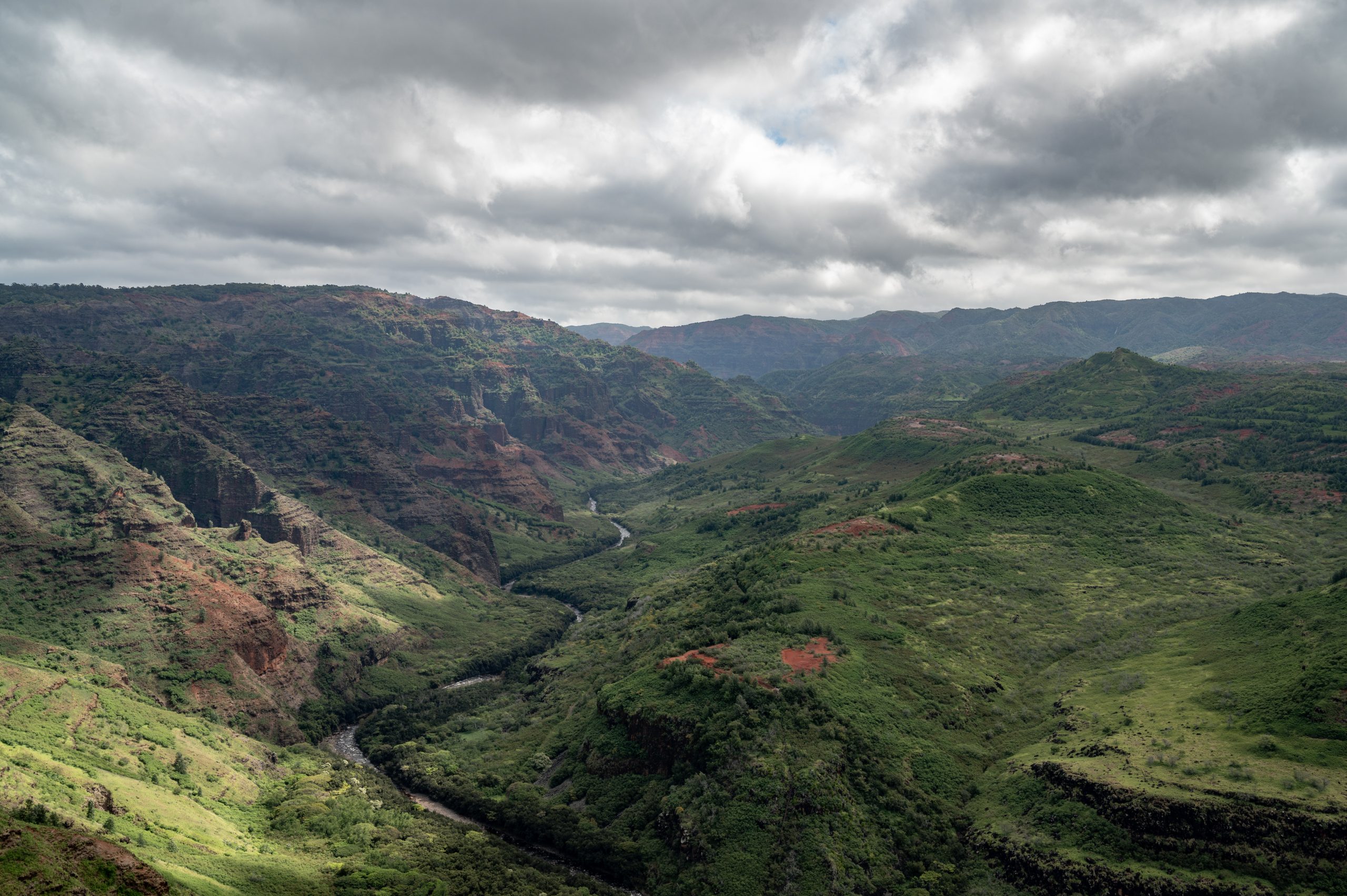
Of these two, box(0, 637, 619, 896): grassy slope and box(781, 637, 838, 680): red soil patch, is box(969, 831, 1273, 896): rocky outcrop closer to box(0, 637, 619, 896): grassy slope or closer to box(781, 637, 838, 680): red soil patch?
box(781, 637, 838, 680): red soil patch

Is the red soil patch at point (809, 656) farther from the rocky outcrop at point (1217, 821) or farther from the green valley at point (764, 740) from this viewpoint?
the rocky outcrop at point (1217, 821)

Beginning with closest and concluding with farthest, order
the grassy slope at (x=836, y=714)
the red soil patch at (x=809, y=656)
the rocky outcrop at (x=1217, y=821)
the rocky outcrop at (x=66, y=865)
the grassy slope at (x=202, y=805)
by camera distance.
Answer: the rocky outcrop at (x=66, y=865) → the rocky outcrop at (x=1217, y=821) → the grassy slope at (x=202, y=805) → the grassy slope at (x=836, y=714) → the red soil patch at (x=809, y=656)

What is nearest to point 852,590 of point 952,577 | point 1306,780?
point 952,577

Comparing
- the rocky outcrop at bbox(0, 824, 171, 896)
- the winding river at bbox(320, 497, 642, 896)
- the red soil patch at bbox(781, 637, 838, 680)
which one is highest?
the rocky outcrop at bbox(0, 824, 171, 896)

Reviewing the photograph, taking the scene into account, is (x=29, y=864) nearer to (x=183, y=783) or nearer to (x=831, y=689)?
(x=183, y=783)

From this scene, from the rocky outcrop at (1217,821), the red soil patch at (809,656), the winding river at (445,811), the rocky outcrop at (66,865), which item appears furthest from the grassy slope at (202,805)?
the rocky outcrop at (1217,821)

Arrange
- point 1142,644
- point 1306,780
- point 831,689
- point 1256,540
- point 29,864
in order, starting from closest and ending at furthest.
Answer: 1. point 29,864
2. point 1306,780
3. point 831,689
4. point 1142,644
5. point 1256,540

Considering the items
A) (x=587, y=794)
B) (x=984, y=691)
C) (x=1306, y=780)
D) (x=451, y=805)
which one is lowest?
(x=451, y=805)

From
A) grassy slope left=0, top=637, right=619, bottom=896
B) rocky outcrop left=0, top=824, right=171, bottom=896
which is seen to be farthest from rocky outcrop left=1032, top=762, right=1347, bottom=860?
rocky outcrop left=0, top=824, right=171, bottom=896

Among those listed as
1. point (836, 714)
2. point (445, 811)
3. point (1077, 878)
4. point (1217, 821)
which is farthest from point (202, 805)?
point (1217, 821)
